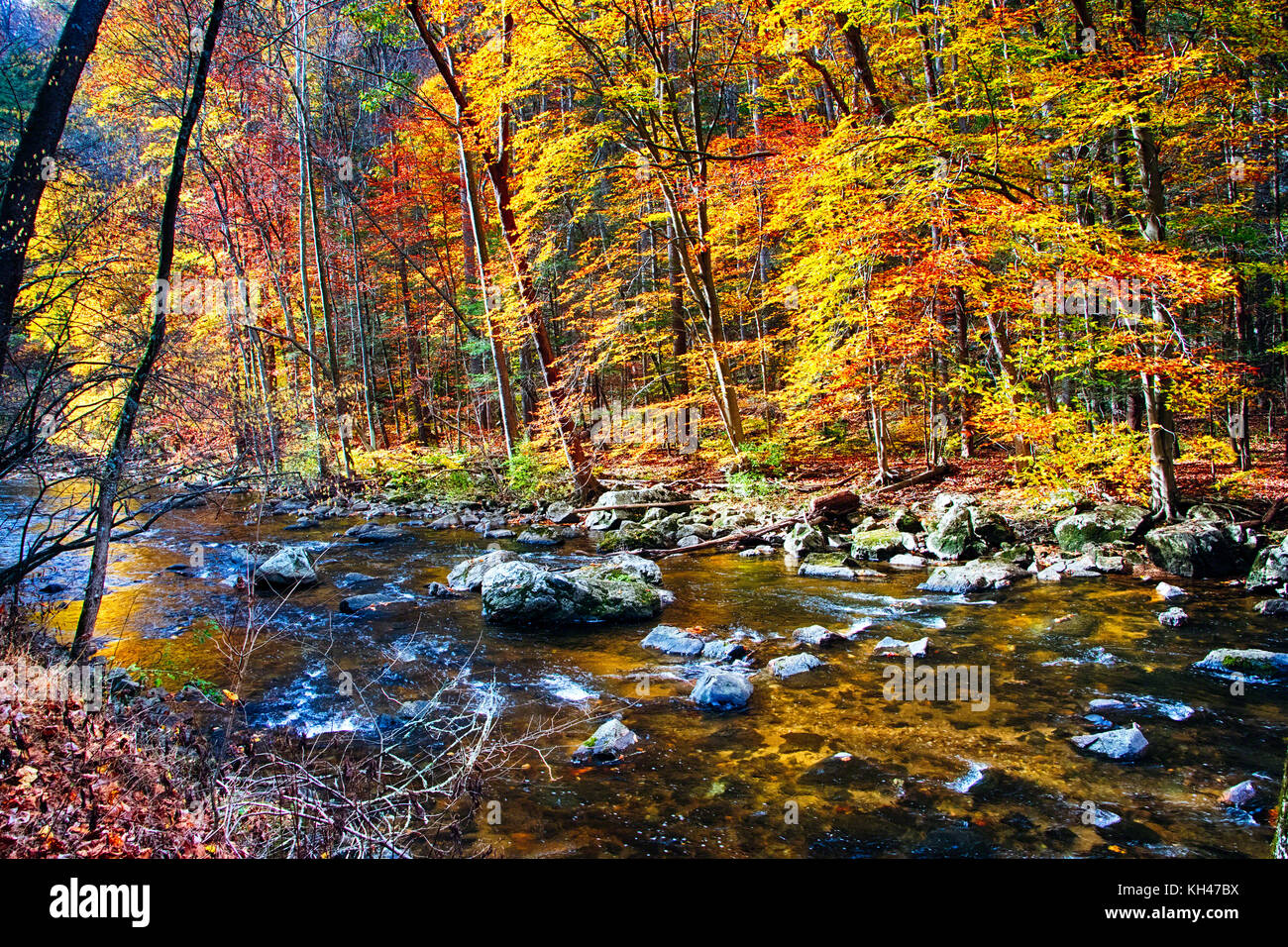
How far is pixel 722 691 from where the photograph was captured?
5664 millimetres

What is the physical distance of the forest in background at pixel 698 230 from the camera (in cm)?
572

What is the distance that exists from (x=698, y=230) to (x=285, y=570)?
10981mm

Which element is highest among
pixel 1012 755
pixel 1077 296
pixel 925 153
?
pixel 925 153

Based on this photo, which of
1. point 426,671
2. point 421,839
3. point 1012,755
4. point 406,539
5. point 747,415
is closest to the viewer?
point 421,839

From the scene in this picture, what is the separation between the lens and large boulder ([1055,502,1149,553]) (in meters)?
9.93

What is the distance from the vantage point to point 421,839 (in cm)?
370

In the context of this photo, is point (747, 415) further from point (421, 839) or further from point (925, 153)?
point (421, 839)

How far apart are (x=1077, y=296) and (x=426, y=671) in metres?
9.62

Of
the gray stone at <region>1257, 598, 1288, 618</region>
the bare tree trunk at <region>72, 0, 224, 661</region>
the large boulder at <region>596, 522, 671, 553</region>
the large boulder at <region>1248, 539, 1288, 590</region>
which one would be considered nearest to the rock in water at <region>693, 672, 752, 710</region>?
the bare tree trunk at <region>72, 0, 224, 661</region>

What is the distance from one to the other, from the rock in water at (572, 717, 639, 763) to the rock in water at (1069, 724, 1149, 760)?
3.35 meters

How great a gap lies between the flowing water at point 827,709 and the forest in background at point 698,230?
253 cm

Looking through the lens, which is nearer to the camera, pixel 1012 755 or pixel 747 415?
pixel 1012 755

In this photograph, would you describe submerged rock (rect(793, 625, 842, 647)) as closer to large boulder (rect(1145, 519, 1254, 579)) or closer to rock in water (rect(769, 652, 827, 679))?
rock in water (rect(769, 652, 827, 679))
